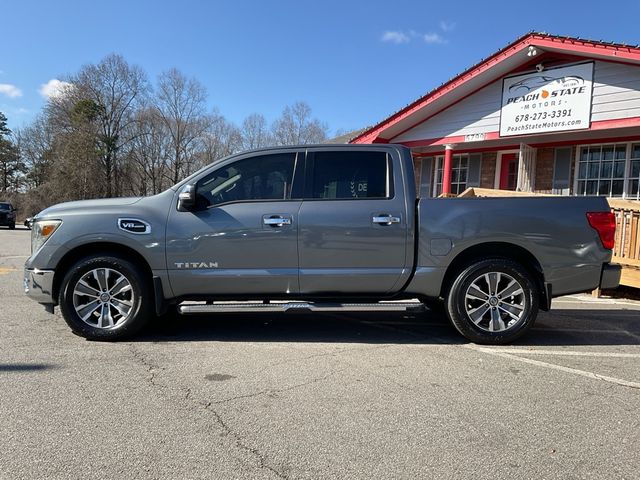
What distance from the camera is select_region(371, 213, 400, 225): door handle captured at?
4.92m

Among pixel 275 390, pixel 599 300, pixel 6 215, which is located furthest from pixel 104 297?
pixel 6 215

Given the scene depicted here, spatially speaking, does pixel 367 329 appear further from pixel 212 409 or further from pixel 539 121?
pixel 539 121

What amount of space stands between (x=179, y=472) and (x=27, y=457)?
904 millimetres

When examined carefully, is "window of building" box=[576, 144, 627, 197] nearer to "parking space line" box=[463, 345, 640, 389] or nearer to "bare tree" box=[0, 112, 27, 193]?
"parking space line" box=[463, 345, 640, 389]

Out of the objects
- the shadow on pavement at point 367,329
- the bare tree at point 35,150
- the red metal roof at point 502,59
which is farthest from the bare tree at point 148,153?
the shadow on pavement at point 367,329

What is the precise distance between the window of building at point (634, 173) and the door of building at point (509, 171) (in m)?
2.78

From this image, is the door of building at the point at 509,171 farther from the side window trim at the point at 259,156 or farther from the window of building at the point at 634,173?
the side window trim at the point at 259,156

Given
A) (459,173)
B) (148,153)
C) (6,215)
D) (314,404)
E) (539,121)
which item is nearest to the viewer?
(314,404)

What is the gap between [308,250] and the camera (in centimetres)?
491

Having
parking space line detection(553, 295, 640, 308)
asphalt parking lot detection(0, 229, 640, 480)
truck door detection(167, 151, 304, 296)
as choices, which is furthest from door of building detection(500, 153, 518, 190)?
truck door detection(167, 151, 304, 296)

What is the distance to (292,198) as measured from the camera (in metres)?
5.05

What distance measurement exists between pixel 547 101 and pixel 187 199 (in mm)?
9885

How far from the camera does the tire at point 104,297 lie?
192 inches

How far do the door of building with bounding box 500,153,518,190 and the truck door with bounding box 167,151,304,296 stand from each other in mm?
10290
